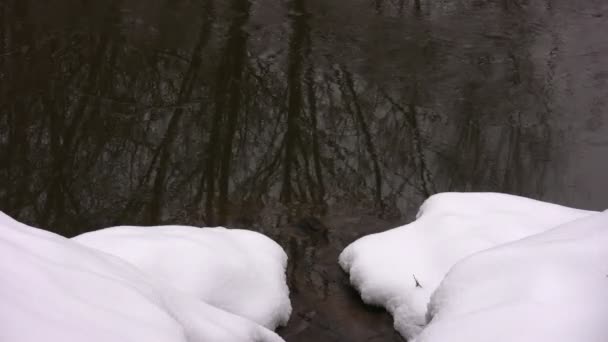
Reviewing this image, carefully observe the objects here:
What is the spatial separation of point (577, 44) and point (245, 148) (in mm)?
5218

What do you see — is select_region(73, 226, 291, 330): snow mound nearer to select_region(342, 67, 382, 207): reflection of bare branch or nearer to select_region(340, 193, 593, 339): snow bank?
select_region(340, 193, 593, 339): snow bank

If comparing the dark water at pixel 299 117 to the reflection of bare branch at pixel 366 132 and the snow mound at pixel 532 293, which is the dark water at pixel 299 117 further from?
the snow mound at pixel 532 293

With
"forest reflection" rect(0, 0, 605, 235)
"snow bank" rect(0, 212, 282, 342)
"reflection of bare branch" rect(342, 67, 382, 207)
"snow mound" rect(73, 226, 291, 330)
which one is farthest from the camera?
"reflection of bare branch" rect(342, 67, 382, 207)

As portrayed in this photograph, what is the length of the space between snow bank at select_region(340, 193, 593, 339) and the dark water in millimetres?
181

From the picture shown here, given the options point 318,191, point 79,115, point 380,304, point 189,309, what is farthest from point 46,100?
point 189,309

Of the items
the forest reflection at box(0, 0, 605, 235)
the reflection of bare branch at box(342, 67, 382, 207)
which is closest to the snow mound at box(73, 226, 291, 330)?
the forest reflection at box(0, 0, 605, 235)

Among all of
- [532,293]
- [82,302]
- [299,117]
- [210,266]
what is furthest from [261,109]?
[82,302]

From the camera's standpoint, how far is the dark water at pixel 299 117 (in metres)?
6.50

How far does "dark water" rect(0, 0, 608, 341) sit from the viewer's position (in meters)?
6.50

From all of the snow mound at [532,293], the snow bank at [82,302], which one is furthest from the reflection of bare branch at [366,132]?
the snow bank at [82,302]

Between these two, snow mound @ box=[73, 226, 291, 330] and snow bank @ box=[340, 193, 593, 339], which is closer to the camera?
snow mound @ box=[73, 226, 291, 330]

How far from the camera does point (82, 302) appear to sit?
2.22 m

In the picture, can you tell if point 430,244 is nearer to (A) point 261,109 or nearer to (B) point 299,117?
(B) point 299,117

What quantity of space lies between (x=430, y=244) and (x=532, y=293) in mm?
2424
